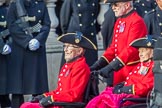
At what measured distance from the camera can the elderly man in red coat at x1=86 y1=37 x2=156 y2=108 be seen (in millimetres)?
9891

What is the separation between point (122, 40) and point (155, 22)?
1.13m

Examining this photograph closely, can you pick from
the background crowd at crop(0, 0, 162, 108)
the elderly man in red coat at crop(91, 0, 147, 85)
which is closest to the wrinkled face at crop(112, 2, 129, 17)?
the elderly man in red coat at crop(91, 0, 147, 85)

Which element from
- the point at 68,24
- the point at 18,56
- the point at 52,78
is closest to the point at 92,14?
the point at 68,24

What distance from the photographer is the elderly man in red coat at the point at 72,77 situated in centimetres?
1027

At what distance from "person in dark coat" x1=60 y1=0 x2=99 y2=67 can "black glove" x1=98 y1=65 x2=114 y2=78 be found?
9.37 ft

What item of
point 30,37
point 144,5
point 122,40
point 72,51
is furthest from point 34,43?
point 72,51

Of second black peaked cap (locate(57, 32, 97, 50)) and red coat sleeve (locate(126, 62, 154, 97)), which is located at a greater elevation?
second black peaked cap (locate(57, 32, 97, 50))

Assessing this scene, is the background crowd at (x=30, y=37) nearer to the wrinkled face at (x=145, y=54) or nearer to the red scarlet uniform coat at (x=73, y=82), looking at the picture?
the red scarlet uniform coat at (x=73, y=82)

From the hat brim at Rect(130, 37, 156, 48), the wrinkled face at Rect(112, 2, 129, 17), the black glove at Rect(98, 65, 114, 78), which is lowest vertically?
the black glove at Rect(98, 65, 114, 78)

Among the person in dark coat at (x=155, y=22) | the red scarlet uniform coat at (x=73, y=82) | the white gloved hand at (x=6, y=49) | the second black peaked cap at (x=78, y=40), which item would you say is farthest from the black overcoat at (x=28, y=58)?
the red scarlet uniform coat at (x=73, y=82)

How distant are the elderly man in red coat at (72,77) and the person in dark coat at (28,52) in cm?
248

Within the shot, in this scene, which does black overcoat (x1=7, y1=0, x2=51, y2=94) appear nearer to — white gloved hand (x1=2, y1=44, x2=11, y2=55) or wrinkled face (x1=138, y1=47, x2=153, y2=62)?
white gloved hand (x1=2, y1=44, x2=11, y2=55)

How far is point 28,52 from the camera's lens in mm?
13234

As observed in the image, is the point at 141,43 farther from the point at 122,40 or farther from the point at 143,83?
the point at 122,40
